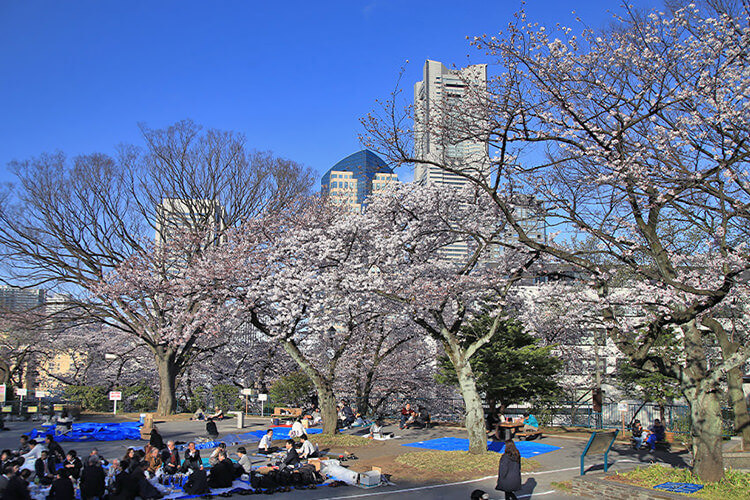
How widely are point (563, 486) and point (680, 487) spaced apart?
2764 mm

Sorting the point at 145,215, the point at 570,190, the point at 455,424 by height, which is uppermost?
the point at 145,215

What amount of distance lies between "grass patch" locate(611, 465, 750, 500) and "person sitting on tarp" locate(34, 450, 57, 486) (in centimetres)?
1385

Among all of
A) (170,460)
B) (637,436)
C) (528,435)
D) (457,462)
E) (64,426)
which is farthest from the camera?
(64,426)

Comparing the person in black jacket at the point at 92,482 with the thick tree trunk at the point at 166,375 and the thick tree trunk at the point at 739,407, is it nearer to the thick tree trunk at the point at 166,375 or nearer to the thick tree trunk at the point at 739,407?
the thick tree trunk at the point at 739,407

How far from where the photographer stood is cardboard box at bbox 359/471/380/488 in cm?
1430

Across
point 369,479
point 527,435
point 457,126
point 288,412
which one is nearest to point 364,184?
point 457,126

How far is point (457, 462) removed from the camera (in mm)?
16359

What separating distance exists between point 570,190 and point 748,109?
4.54 meters

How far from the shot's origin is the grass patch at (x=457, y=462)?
52.0 ft

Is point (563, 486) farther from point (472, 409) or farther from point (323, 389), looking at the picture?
point (323, 389)

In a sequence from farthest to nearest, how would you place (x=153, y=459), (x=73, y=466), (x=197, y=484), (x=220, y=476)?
1. (x=153, y=459)
2. (x=73, y=466)
3. (x=220, y=476)
4. (x=197, y=484)

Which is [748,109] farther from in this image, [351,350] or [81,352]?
[81,352]

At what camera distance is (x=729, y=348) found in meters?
17.4

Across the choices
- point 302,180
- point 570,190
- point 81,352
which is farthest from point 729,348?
point 81,352
